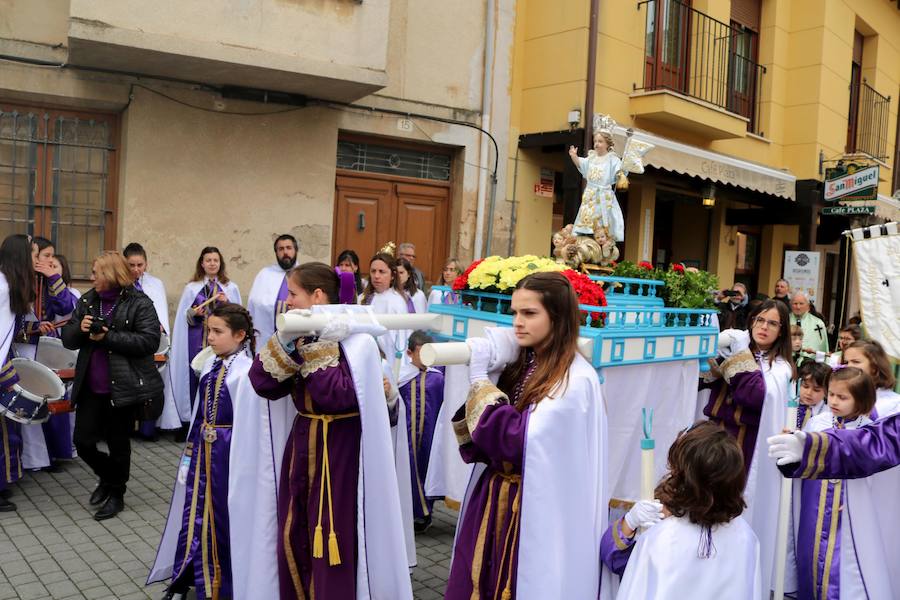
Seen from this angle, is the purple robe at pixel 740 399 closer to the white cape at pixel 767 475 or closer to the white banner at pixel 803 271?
the white cape at pixel 767 475

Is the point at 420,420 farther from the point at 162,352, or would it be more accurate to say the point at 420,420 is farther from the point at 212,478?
the point at 162,352

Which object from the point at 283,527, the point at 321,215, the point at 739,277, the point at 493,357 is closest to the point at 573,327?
the point at 493,357

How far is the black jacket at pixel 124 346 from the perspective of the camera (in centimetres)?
522

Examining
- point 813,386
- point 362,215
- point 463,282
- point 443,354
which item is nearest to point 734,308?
point 362,215

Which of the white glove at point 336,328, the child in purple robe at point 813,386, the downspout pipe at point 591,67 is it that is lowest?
the child in purple robe at point 813,386

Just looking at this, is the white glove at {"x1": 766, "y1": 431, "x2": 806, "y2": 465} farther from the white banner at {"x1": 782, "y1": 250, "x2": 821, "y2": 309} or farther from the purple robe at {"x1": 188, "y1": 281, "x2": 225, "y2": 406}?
the white banner at {"x1": 782, "y1": 250, "x2": 821, "y2": 309}

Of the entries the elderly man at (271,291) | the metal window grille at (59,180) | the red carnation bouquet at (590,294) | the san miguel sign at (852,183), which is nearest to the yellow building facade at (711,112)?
the san miguel sign at (852,183)

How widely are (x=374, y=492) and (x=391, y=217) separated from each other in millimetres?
7008

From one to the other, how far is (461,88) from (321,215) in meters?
2.74

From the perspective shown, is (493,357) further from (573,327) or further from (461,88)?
(461,88)

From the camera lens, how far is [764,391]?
4.51m

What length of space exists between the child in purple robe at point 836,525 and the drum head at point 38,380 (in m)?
4.88

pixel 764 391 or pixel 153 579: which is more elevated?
pixel 764 391

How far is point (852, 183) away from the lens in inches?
476
